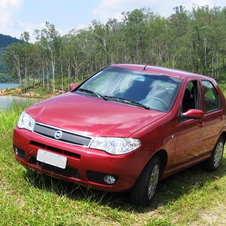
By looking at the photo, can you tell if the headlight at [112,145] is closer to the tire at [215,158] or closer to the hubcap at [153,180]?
the hubcap at [153,180]

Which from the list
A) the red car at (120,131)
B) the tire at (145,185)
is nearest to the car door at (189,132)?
the red car at (120,131)

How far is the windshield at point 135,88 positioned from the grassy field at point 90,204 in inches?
46.3

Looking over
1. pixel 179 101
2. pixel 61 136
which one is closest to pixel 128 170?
pixel 61 136

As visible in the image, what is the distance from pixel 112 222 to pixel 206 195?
172cm

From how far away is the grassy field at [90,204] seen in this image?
3.33 meters

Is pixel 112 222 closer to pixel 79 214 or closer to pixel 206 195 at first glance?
pixel 79 214

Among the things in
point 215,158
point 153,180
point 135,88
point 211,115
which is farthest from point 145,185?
point 215,158

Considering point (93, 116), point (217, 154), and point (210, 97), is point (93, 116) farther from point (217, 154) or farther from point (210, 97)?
point (217, 154)

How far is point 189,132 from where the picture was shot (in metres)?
4.71

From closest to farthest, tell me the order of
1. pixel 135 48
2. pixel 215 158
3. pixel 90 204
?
1. pixel 90 204
2. pixel 215 158
3. pixel 135 48

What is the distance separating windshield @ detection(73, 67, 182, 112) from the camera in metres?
4.52

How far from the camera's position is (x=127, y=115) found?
397 cm

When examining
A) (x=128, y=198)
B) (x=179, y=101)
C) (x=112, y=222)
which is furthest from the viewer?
(x=179, y=101)

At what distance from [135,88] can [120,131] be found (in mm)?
1277
